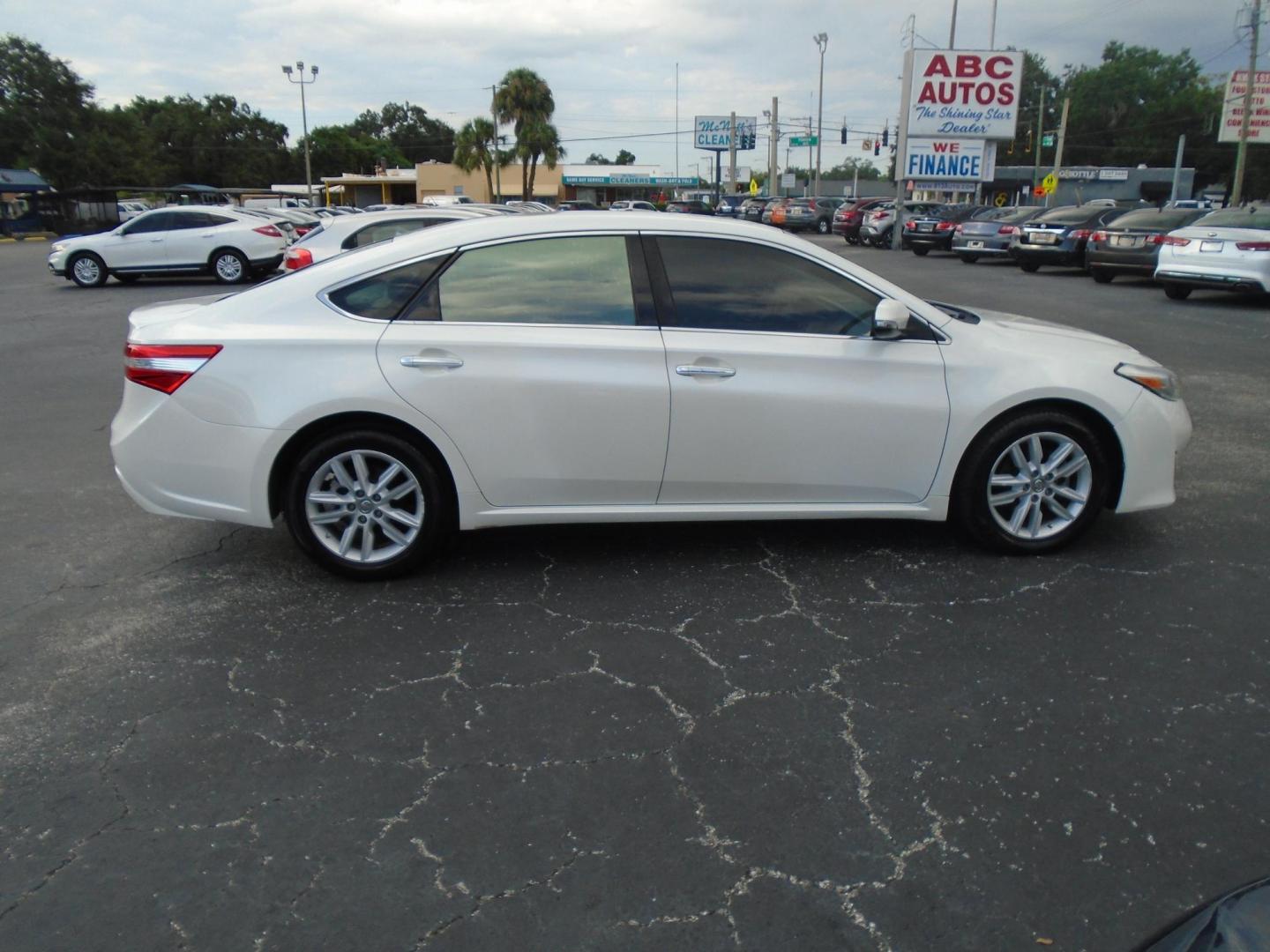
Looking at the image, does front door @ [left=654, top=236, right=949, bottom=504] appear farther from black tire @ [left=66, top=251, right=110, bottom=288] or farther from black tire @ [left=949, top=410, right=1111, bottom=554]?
black tire @ [left=66, top=251, right=110, bottom=288]

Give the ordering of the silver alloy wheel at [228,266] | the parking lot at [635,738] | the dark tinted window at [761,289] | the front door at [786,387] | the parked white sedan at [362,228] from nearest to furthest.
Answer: the parking lot at [635,738], the front door at [786,387], the dark tinted window at [761,289], the parked white sedan at [362,228], the silver alloy wheel at [228,266]

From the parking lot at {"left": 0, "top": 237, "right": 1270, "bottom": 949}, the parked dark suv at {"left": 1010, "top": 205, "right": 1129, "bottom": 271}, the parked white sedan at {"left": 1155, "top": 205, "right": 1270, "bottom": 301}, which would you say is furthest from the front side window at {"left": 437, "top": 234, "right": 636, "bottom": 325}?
the parked dark suv at {"left": 1010, "top": 205, "right": 1129, "bottom": 271}

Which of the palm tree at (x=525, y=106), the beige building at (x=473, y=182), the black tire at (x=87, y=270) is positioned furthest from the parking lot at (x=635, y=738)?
the beige building at (x=473, y=182)

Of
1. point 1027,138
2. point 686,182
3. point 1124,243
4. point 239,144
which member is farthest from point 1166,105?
point 1124,243

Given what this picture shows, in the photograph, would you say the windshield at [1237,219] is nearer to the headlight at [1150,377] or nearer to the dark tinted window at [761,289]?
the headlight at [1150,377]

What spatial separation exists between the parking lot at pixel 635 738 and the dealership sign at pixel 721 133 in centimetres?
8893

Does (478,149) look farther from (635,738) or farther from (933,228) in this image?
(635,738)

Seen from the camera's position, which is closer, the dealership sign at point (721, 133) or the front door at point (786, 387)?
the front door at point (786, 387)

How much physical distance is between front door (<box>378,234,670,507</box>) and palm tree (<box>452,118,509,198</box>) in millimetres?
62080

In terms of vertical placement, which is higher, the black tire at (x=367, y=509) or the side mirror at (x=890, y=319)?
the side mirror at (x=890, y=319)

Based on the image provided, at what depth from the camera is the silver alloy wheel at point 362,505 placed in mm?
4473

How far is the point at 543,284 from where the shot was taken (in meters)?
4.58

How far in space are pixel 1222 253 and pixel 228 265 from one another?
18289 mm

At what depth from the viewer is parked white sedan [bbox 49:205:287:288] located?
2050 cm
